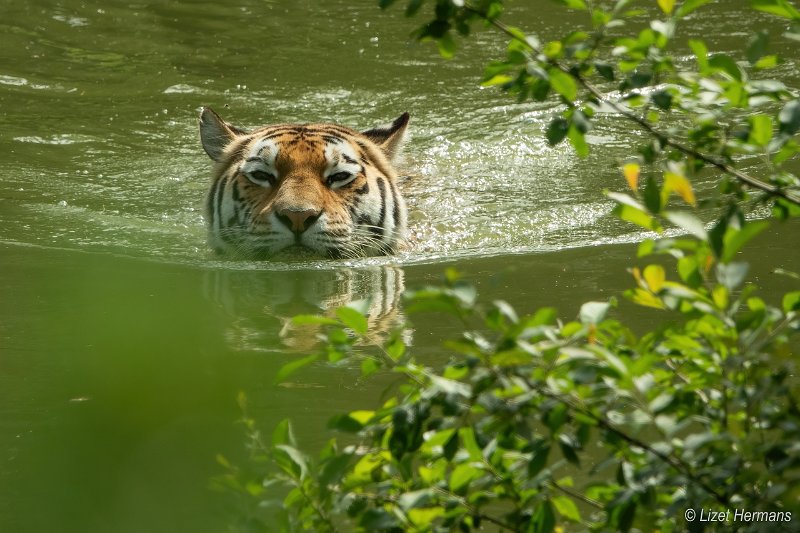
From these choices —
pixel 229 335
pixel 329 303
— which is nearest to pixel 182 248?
pixel 329 303

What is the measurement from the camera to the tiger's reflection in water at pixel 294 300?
13.7 feet

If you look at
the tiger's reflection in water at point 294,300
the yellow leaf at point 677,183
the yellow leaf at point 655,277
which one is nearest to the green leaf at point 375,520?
the yellow leaf at point 655,277

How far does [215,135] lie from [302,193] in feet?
3.63

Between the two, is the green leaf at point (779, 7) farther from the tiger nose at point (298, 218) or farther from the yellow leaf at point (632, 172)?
the tiger nose at point (298, 218)

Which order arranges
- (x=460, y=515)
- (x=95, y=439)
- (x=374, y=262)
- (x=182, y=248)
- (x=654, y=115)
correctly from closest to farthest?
(x=95, y=439)
(x=460, y=515)
(x=654, y=115)
(x=374, y=262)
(x=182, y=248)

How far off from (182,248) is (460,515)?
4446 millimetres

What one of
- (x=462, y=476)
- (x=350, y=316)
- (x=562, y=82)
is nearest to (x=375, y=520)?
(x=462, y=476)

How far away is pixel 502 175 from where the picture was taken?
7.74 meters

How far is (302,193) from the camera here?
18.1 ft

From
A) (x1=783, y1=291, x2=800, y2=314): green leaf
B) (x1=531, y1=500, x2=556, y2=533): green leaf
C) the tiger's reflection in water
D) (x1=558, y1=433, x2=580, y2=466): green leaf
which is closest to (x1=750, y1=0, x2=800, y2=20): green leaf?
Result: (x1=783, y1=291, x2=800, y2=314): green leaf

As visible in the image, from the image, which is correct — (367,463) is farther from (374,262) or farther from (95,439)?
(374,262)

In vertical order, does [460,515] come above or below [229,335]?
above

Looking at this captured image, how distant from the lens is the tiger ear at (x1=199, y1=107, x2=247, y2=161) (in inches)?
248

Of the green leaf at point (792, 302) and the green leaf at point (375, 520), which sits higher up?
the green leaf at point (792, 302)
